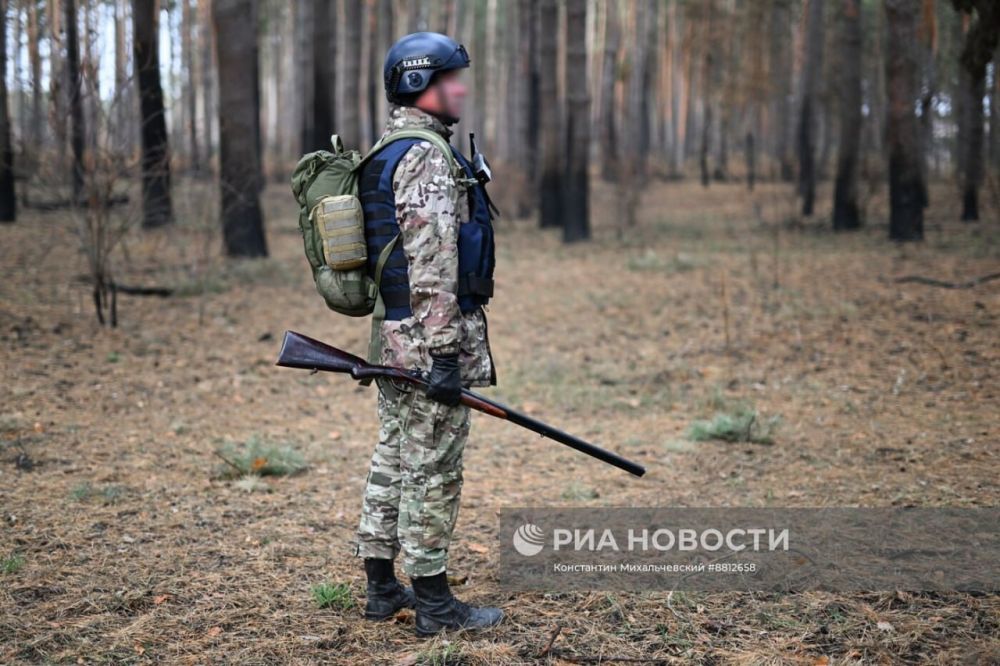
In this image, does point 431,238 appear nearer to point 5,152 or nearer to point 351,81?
point 5,152

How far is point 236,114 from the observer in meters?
12.4

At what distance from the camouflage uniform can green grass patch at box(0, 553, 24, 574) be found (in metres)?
1.58

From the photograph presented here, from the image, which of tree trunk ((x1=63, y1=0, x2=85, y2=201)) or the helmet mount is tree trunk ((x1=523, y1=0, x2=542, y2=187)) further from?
the helmet mount

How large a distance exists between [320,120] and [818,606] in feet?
46.1

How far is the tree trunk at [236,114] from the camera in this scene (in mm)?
12250

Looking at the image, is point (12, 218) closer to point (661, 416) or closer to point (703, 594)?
point (661, 416)

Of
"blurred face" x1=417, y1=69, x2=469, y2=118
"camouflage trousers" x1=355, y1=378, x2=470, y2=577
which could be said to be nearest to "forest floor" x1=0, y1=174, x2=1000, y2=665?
"camouflage trousers" x1=355, y1=378, x2=470, y2=577

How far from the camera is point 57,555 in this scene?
4.36 meters

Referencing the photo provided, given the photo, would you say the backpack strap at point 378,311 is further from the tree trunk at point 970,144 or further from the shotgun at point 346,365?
the tree trunk at point 970,144

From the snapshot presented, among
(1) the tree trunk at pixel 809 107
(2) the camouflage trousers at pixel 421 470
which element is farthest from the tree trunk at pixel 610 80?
(2) the camouflage trousers at pixel 421 470

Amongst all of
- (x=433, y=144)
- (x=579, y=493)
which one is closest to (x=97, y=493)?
(x=579, y=493)

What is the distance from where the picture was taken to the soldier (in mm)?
3396

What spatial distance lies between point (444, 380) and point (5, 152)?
10506 millimetres

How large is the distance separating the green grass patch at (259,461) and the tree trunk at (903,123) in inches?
423
